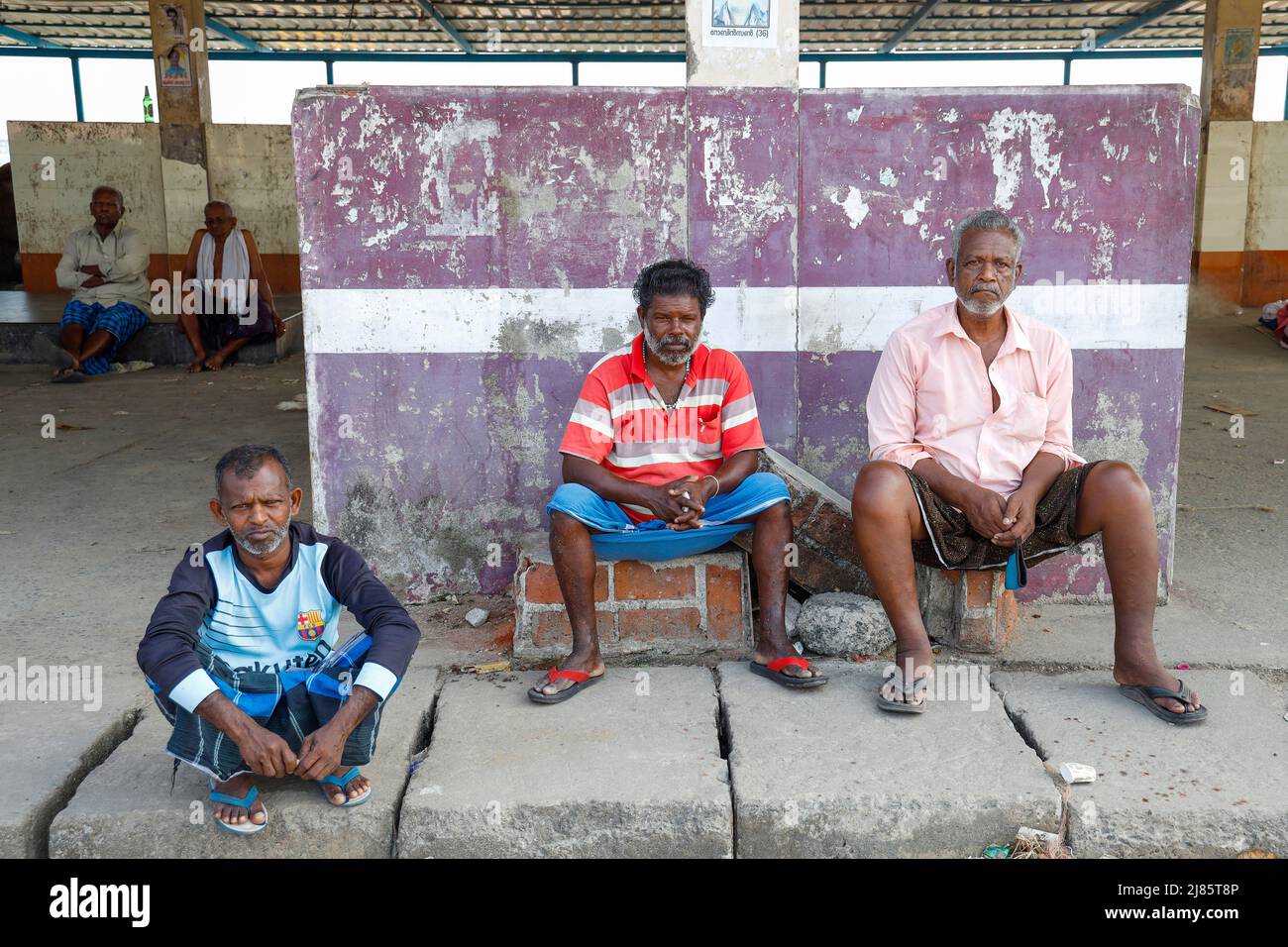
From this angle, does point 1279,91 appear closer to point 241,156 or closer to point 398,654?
point 241,156

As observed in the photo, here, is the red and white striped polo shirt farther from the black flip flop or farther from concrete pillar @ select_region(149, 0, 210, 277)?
concrete pillar @ select_region(149, 0, 210, 277)

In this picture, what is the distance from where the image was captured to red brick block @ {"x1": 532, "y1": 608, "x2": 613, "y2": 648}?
322 cm

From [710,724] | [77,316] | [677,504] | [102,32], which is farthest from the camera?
[102,32]

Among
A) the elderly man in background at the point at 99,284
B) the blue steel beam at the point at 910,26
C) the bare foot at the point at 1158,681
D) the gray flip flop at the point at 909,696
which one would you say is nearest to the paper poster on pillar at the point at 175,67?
the elderly man in background at the point at 99,284

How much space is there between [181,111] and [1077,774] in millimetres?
13089

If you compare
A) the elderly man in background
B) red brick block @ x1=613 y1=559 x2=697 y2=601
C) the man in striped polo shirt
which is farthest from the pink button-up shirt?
the elderly man in background

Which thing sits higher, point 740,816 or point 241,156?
point 241,156

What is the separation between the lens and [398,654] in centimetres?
230

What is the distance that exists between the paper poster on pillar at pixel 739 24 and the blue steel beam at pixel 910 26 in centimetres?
1152

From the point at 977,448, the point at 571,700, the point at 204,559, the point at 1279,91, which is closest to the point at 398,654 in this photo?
the point at 204,559

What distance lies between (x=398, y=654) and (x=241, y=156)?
1328cm

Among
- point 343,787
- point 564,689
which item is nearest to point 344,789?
point 343,787

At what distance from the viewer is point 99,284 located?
8492 mm

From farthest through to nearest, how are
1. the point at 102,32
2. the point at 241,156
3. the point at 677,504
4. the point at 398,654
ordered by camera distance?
the point at 102,32
the point at 241,156
the point at 677,504
the point at 398,654
